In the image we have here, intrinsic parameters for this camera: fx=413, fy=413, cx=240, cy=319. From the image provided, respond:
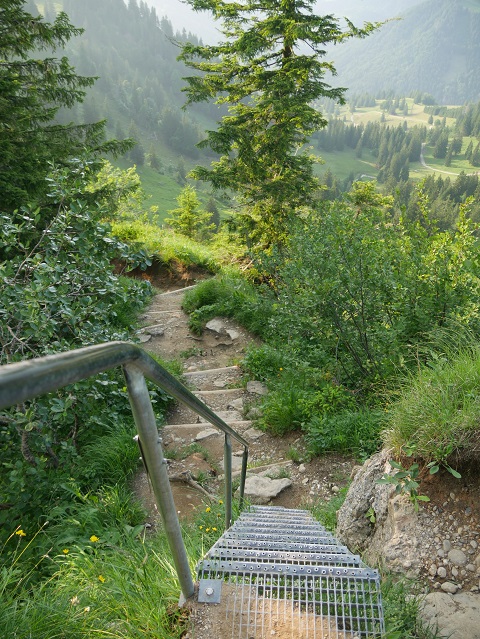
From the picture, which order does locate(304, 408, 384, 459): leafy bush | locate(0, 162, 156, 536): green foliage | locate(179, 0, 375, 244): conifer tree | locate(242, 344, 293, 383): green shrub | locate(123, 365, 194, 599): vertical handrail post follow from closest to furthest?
locate(123, 365, 194, 599): vertical handrail post → locate(0, 162, 156, 536): green foliage → locate(304, 408, 384, 459): leafy bush → locate(242, 344, 293, 383): green shrub → locate(179, 0, 375, 244): conifer tree

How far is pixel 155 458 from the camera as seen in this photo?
128 cm

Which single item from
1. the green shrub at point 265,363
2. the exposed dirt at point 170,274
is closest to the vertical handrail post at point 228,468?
the green shrub at point 265,363

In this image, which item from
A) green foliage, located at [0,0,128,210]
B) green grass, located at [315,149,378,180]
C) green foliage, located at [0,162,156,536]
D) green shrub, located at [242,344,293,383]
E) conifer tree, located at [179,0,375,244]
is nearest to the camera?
green foliage, located at [0,162,156,536]

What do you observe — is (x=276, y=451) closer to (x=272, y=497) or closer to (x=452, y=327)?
(x=272, y=497)

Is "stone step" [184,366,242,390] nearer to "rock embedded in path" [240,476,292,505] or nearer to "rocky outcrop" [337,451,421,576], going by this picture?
"rock embedded in path" [240,476,292,505]

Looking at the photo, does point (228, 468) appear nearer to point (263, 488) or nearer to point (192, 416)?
point (263, 488)

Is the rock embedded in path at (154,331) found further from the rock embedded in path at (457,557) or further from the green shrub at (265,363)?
the rock embedded in path at (457,557)

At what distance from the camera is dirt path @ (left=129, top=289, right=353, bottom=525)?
4781 mm

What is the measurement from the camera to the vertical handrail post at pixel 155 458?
1125 mm

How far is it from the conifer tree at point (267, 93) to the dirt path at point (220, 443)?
526 cm

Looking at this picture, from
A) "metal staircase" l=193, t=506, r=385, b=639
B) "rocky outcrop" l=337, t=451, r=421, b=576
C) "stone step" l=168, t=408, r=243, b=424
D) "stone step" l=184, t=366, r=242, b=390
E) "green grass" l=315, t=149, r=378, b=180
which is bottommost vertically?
"green grass" l=315, t=149, r=378, b=180

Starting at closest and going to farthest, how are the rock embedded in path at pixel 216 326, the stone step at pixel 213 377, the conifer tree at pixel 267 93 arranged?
1. the stone step at pixel 213 377
2. the rock embedded in path at pixel 216 326
3. the conifer tree at pixel 267 93

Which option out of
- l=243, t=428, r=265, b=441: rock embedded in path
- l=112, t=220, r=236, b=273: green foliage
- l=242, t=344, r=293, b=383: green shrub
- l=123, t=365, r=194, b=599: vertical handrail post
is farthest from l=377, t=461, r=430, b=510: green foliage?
l=112, t=220, r=236, b=273: green foliage

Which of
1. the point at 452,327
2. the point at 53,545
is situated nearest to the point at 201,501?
the point at 53,545
